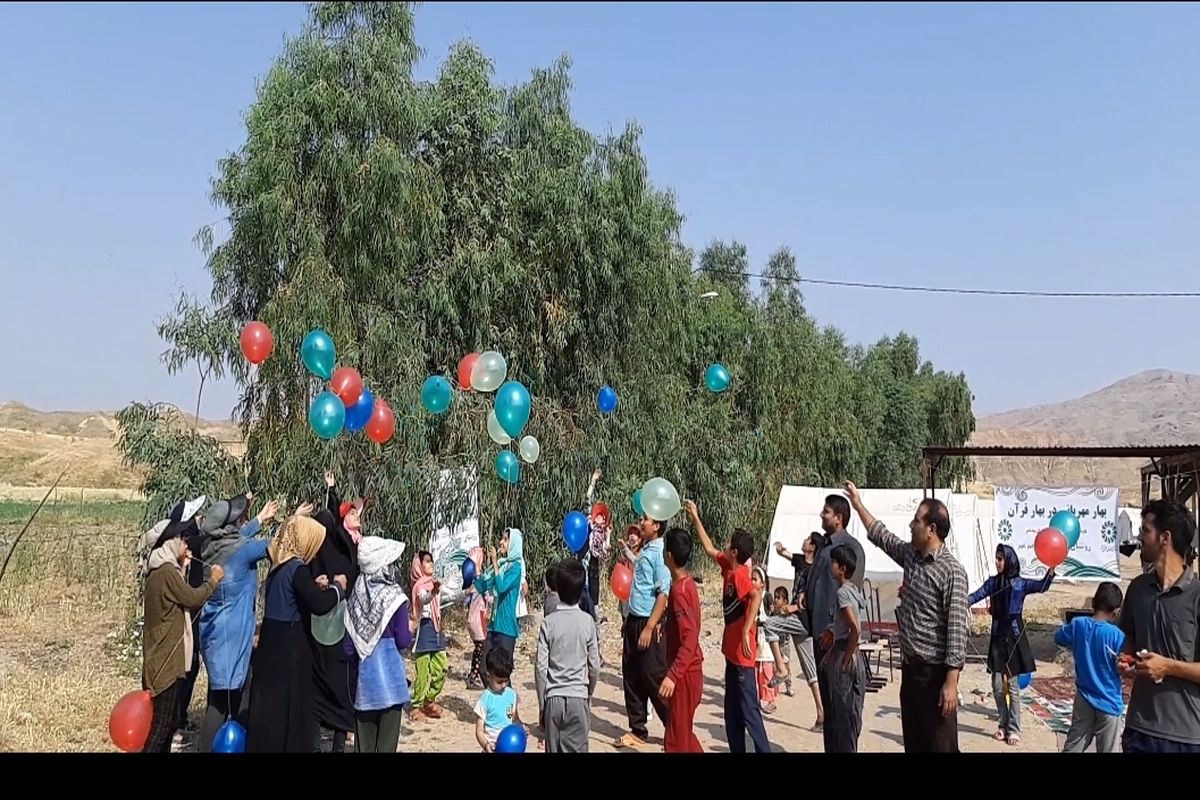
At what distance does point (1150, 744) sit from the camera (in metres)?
3.70

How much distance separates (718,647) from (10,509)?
18.6 meters

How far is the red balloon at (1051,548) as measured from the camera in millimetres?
6723

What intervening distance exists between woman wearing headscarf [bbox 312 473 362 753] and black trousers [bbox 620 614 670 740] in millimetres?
1946

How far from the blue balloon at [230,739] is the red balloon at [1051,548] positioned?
5.38 m

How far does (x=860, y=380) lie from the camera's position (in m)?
31.9

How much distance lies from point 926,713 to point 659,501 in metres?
2.36

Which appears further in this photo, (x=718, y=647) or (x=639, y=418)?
(x=639, y=418)

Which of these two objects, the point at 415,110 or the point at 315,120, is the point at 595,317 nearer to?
the point at 415,110

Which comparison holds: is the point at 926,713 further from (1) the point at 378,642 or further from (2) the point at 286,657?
(2) the point at 286,657

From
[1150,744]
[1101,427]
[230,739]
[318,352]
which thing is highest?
[1101,427]

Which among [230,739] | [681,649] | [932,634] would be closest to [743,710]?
[681,649]

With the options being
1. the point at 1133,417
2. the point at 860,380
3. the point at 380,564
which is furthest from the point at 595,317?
the point at 1133,417

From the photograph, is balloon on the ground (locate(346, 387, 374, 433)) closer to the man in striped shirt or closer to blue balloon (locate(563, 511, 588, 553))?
blue balloon (locate(563, 511, 588, 553))

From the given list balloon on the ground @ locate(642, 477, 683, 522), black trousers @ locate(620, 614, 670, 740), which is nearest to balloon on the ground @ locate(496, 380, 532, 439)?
balloon on the ground @ locate(642, 477, 683, 522)
